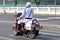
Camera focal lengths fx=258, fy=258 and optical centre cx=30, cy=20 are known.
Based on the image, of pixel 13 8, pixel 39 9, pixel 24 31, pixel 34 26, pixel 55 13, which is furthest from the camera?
pixel 13 8

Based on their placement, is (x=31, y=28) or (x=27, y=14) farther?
(x=27, y=14)

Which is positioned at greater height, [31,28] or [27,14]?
[27,14]

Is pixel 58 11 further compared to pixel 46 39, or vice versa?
pixel 58 11

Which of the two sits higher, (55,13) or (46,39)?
(46,39)

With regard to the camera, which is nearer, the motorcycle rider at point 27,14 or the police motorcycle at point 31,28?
the police motorcycle at point 31,28

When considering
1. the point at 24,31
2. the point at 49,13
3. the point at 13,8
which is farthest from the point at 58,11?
the point at 24,31

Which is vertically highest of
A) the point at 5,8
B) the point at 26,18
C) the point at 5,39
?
the point at 26,18

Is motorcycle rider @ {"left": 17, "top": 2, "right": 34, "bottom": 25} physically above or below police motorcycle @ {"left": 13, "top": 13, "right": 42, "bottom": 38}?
above

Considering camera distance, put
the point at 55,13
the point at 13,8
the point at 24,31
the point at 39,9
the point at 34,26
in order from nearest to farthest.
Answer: the point at 34,26
the point at 24,31
the point at 55,13
the point at 39,9
the point at 13,8

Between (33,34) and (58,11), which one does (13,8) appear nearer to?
(58,11)

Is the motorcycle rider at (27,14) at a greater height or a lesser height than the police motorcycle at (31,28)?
greater

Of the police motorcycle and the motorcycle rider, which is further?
the motorcycle rider

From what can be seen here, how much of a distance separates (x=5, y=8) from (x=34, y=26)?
1650 inches

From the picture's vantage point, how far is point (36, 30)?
1236 centimetres
